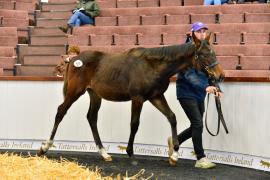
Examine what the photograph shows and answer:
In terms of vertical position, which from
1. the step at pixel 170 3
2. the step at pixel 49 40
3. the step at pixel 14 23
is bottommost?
the step at pixel 49 40

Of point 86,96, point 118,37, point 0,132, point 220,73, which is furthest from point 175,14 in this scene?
point 220,73

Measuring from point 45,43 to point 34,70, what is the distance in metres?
1.28

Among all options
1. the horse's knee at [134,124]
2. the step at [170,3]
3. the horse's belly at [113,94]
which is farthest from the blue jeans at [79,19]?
the horse's knee at [134,124]

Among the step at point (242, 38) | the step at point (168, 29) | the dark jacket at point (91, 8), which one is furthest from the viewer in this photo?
the dark jacket at point (91, 8)

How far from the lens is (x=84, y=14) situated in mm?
12898

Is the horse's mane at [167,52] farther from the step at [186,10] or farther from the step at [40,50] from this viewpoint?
the step at [40,50]

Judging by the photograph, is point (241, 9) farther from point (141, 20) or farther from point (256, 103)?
point (256, 103)

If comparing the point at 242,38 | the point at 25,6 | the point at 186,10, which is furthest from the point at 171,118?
the point at 25,6

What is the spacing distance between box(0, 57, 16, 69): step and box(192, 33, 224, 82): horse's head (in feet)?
20.8

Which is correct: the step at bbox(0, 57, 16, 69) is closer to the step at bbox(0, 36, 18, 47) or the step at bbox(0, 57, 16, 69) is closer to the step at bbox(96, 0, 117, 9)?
the step at bbox(0, 36, 18, 47)

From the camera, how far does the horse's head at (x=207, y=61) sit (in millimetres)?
6336

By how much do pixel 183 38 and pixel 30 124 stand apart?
3.92m

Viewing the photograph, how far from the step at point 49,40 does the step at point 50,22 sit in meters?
0.71

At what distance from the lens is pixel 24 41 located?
13328mm
